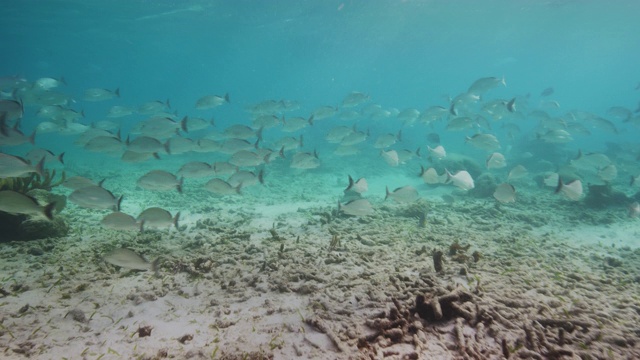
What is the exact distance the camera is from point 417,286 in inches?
142

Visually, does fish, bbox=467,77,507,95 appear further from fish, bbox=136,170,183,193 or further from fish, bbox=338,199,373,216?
fish, bbox=136,170,183,193

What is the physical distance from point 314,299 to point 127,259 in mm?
2655

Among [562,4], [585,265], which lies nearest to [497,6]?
[562,4]

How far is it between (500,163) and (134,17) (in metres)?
42.5

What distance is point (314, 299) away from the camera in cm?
371

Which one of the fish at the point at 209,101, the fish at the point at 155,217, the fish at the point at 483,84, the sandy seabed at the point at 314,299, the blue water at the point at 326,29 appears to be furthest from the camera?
the blue water at the point at 326,29

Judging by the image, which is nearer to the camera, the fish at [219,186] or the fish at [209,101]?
the fish at [219,186]

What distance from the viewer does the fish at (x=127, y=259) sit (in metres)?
4.11

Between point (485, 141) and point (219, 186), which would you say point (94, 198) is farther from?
point (485, 141)

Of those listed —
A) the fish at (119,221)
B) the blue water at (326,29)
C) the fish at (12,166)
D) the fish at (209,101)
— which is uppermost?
the blue water at (326,29)

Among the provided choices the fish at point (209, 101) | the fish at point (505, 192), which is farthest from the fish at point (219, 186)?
the fish at point (505, 192)

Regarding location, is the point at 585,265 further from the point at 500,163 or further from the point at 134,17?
the point at 134,17

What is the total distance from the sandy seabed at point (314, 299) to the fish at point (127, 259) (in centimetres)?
33

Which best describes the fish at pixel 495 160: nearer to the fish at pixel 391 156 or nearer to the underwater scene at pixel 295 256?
the underwater scene at pixel 295 256
